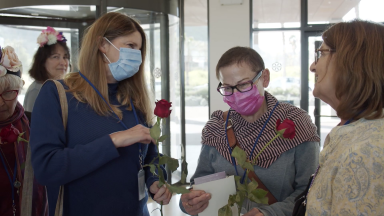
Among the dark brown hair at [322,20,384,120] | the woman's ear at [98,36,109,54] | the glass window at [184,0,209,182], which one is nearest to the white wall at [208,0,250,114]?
the glass window at [184,0,209,182]

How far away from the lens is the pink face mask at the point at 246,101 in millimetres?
1518

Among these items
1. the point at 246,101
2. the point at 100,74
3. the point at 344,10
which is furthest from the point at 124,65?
the point at 344,10

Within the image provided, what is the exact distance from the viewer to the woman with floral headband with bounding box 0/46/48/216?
1789mm

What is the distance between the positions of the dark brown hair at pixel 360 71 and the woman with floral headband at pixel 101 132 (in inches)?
28.5

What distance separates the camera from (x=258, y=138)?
1.50m

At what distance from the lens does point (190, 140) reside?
5.48 metres

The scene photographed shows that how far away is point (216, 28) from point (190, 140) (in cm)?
189

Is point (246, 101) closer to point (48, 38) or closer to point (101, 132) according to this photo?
point (101, 132)

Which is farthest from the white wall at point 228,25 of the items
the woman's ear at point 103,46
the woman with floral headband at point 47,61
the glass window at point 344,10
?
the woman's ear at point 103,46

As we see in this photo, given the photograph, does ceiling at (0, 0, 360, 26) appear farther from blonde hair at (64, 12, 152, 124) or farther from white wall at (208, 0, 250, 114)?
blonde hair at (64, 12, 152, 124)

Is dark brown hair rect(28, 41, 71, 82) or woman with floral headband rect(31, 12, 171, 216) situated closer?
woman with floral headband rect(31, 12, 171, 216)

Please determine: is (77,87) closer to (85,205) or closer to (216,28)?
(85,205)

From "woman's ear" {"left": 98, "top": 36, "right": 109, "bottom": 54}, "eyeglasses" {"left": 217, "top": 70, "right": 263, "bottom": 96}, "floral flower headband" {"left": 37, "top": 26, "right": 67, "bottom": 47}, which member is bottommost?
"eyeglasses" {"left": 217, "top": 70, "right": 263, "bottom": 96}

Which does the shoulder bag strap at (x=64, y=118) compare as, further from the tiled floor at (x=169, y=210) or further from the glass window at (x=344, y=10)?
the glass window at (x=344, y=10)
